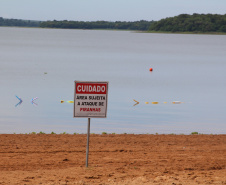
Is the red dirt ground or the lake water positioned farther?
the lake water

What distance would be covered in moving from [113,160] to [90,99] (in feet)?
6.66

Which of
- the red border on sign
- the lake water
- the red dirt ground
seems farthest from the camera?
the lake water

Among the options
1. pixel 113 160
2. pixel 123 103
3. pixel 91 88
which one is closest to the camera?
pixel 91 88

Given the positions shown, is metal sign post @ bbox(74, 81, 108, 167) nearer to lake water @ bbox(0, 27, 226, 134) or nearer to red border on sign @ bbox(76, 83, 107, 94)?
red border on sign @ bbox(76, 83, 107, 94)

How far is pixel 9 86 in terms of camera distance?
3538 centimetres

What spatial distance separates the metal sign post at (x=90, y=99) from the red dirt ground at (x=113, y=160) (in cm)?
100

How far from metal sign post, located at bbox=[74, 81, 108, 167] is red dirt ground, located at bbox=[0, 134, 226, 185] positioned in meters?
1.00

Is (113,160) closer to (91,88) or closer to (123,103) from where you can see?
(91,88)

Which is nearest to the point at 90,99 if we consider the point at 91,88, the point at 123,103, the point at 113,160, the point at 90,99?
the point at 90,99

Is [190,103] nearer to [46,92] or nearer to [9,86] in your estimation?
[46,92]

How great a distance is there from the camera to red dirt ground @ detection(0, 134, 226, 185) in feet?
30.7

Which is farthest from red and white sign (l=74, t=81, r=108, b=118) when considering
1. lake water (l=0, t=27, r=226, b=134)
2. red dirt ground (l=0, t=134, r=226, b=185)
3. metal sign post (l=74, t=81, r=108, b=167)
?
lake water (l=0, t=27, r=226, b=134)

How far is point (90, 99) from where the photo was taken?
973cm

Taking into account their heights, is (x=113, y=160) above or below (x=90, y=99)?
below
